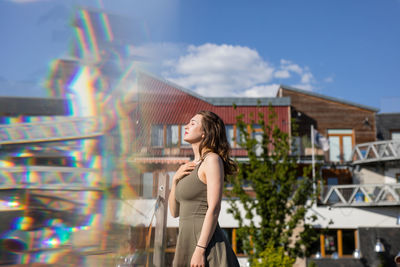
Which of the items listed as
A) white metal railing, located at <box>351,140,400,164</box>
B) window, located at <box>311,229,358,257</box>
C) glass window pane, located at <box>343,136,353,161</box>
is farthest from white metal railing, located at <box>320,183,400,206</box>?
glass window pane, located at <box>343,136,353,161</box>

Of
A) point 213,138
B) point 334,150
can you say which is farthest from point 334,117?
point 213,138

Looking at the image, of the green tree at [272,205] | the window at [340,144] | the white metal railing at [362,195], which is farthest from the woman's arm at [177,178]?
the window at [340,144]

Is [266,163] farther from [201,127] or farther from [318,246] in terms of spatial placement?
[201,127]

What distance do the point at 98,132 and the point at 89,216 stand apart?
0.19 meters

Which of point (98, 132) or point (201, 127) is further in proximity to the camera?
point (201, 127)

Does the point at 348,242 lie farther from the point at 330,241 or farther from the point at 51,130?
the point at 51,130

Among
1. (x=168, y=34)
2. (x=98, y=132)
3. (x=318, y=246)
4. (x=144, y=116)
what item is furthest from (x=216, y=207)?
(x=318, y=246)

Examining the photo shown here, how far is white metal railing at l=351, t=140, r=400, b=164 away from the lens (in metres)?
18.0

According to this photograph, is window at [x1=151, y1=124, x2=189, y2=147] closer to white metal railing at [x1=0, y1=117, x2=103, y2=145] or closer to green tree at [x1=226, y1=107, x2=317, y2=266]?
white metal railing at [x1=0, y1=117, x2=103, y2=145]

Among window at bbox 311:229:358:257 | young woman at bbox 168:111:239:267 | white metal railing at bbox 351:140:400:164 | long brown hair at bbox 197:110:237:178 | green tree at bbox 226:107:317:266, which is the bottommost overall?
window at bbox 311:229:358:257

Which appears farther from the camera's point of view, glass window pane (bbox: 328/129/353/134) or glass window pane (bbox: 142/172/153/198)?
glass window pane (bbox: 328/129/353/134)

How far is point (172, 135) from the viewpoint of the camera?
2242mm

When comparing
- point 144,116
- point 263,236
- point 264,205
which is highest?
point 144,116

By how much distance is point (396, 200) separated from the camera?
1634 cm
